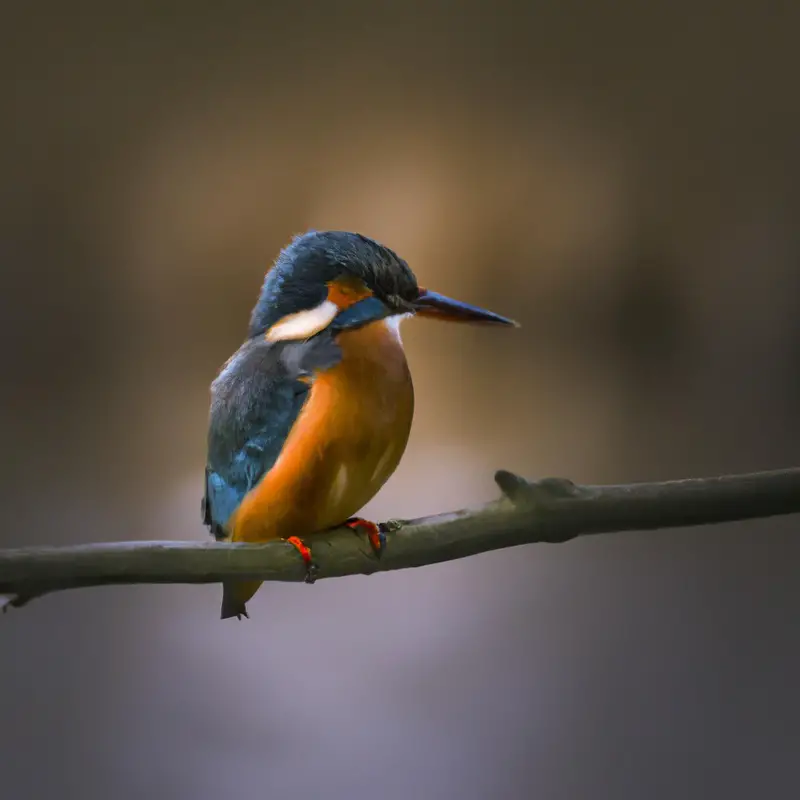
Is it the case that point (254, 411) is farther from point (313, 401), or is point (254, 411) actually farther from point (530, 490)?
point (530, 490)

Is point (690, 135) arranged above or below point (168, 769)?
above

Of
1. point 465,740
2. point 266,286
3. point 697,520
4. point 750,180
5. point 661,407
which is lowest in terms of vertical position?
point 465,740

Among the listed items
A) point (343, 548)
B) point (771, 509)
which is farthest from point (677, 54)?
point (343, 548)

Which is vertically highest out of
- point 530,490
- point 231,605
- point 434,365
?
point 434,365

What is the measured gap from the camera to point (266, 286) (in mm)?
701

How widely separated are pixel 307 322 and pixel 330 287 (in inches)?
1.5

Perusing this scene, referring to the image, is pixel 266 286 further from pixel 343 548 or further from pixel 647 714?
pixel 647 714

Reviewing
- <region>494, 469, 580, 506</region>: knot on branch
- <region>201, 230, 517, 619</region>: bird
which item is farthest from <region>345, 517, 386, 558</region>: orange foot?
<region>494, 469, 580, 506</region>: knot on branch

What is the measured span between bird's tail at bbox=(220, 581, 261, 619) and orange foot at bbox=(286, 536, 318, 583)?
98 millimetres

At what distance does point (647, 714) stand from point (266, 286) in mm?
603

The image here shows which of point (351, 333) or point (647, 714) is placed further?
point (647, 714)

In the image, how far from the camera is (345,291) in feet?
2.19

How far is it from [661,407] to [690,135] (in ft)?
1.02

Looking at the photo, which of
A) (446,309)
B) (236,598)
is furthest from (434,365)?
(236,598)
